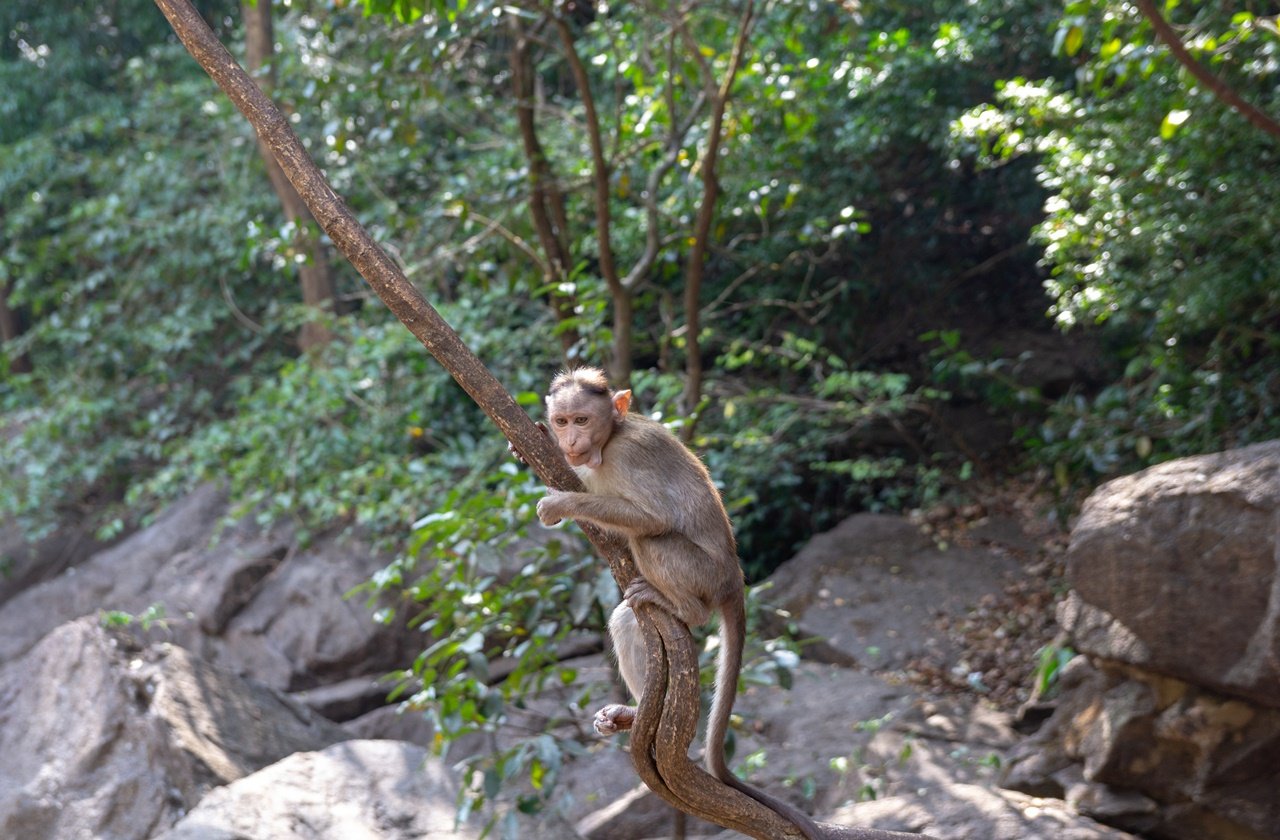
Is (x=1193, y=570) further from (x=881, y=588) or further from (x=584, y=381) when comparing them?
(x=881, y=588)

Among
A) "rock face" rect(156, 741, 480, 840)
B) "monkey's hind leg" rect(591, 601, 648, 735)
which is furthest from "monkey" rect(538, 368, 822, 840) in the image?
"rock face" rect(156, 741, 480, 840)

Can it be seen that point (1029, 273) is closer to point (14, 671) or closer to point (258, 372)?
point (258, 372)

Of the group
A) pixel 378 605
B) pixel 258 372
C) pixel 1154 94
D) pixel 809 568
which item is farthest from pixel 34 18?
pixel 1154 94

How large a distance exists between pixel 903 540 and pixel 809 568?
806 mm

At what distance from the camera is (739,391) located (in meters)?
7.71

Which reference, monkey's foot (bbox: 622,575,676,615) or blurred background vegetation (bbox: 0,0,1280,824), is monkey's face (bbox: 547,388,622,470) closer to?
monkey's foot (bbox: 622,575,676,615)

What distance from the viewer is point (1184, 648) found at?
14.9ft

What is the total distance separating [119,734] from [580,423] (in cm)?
335

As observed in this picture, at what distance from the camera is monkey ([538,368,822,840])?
3.18 meters

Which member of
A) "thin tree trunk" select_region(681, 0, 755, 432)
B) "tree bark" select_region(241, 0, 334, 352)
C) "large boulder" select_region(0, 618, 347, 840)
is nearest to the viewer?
"large boulder" select_region(0, 618, 347, 840)

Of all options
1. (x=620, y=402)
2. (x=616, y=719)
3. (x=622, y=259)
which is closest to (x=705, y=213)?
(x=620, y=402)

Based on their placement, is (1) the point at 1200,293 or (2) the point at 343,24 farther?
(2) the point at 343,24

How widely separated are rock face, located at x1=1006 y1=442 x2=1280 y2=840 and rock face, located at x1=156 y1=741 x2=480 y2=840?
2736 mm

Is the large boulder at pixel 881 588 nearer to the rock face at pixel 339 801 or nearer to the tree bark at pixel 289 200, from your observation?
the rock face at pixel 339 801
